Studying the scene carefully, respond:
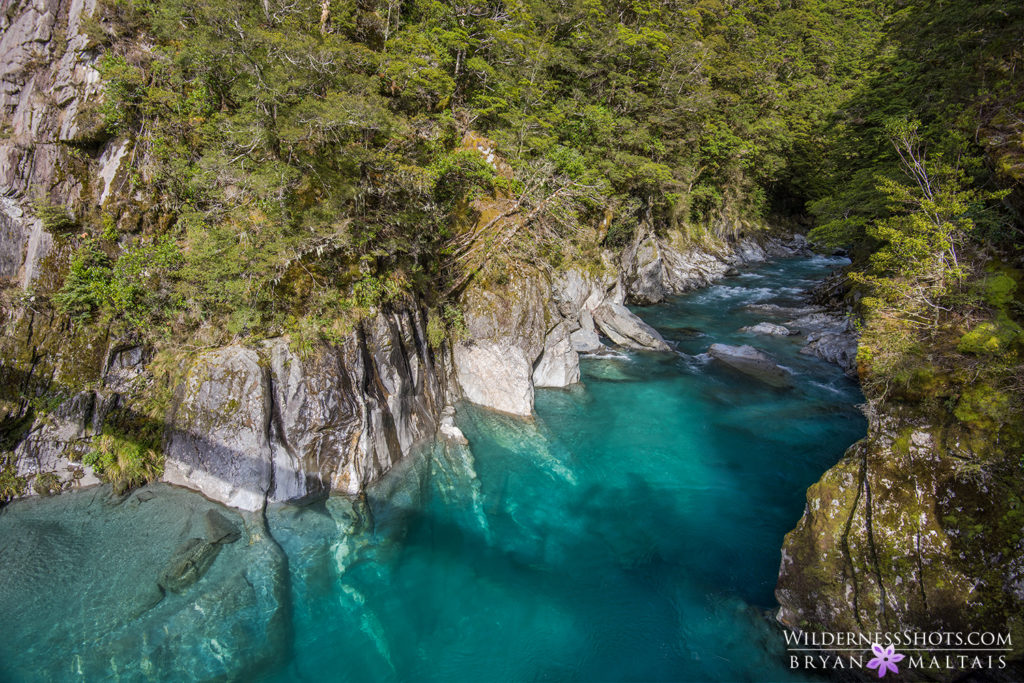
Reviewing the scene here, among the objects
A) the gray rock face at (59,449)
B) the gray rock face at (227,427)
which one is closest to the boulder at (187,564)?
the gray rock face at (227,427)

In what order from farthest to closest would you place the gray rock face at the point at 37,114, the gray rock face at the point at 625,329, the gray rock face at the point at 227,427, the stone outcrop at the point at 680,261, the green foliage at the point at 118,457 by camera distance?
the stone outcrop at the point at 680,261 < the gray rock face at the point at 625,329 < the gray rock face at the point at 37,114 < the green foliage at the point at 118,457 < the gray rock face at the point at 227,427

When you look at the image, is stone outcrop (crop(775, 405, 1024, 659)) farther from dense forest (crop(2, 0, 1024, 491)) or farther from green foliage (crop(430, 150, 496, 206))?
green foliage (crop(430, 150, 496, 206))

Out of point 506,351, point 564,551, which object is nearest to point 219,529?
point 564,551

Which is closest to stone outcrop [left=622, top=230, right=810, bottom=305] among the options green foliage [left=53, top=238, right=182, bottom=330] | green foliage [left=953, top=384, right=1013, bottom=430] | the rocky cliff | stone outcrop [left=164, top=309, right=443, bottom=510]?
the rocky cliff

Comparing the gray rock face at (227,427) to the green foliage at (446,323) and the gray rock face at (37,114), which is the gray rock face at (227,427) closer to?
the gray rock face at (37,114)

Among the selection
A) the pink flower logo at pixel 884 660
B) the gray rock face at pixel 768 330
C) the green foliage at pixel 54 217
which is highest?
the green foliage at pixel 54 217

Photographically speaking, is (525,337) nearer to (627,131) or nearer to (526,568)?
(526,568)
